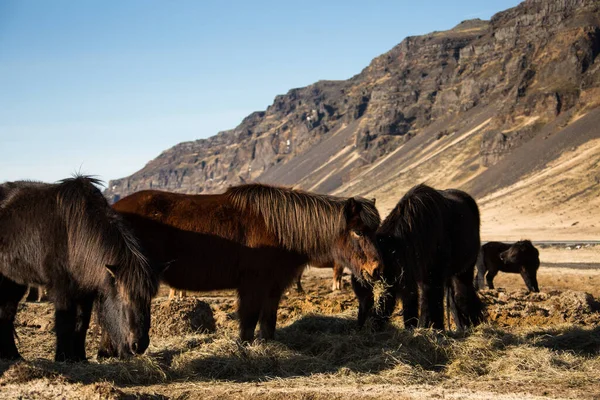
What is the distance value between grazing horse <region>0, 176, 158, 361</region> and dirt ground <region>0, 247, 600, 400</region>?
0.48 meters

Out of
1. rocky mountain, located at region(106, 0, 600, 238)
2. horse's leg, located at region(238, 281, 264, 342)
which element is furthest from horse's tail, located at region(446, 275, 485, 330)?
rocky mountain, located at region(106, 0, 600, 238)

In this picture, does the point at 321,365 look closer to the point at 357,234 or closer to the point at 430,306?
the point at 357,234

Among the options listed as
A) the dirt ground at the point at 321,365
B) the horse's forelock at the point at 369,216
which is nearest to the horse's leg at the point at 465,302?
the dirt ground at the point at 321,365

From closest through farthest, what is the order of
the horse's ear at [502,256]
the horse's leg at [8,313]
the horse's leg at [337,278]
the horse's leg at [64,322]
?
the horse's leg at [64,322] → the horse's leg at [8,313] → the horse's leg at [337,278] → the horse's ear at [502,256]

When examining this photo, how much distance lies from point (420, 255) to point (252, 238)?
263 cm

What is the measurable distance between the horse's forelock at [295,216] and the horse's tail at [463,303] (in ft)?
9.77

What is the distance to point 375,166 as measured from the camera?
134000mm

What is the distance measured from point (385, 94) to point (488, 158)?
88331 millimetres

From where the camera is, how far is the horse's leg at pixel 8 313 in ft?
26.1

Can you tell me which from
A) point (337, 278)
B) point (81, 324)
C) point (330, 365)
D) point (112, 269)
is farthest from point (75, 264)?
point (337, 278)

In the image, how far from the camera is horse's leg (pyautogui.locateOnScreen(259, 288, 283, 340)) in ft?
28.1

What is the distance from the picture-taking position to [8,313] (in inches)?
320

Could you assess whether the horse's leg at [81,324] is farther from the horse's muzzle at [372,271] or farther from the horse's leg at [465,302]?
the horse's leg at [465,302]

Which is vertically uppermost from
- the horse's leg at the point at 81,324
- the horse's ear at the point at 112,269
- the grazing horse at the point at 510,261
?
the horse's ear at the point at 112,269
